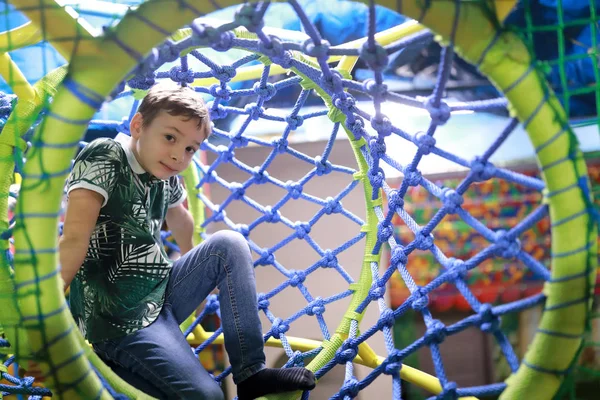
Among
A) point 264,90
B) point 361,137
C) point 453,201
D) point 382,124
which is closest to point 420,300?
point 453,201

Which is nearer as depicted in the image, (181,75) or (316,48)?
(316,48)

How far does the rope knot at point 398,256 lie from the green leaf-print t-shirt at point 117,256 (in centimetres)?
39

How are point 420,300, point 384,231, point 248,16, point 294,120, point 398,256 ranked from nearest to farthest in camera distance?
point 248,16 < point 420,300 < point 398,256 < point 384,231 < point 294,120

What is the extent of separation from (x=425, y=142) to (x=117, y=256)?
19.8 inches

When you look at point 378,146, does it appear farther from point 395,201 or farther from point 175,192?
point 175,192

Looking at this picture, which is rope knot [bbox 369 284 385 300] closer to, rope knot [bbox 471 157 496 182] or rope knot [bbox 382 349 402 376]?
rope knot [bbox 382 349 402 376]

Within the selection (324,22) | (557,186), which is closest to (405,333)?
(324,22)

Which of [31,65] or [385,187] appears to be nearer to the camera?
[385,187]

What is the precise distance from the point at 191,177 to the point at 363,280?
498 millimetres

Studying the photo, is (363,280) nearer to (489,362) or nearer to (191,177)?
(191,177)

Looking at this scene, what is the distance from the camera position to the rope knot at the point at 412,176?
34.7 inches

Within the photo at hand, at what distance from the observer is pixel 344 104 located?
1.03 metres

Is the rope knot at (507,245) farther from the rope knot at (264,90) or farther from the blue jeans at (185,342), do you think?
the rope knot at (264,90)

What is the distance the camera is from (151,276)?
922mm
